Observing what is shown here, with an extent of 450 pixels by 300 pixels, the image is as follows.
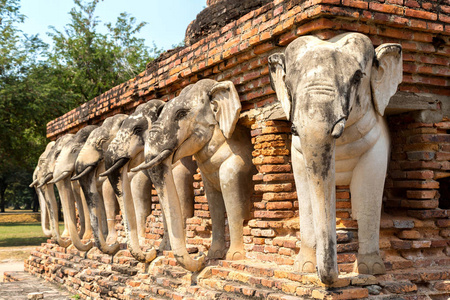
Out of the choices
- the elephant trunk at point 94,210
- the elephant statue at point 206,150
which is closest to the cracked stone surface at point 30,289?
the elephant trunk at point 94,210

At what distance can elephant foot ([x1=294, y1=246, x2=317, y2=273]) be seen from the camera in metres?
4.46

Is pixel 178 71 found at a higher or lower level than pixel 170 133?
higher

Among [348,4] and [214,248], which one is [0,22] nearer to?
[214,248]

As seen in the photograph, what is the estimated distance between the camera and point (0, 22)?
16.2 metres

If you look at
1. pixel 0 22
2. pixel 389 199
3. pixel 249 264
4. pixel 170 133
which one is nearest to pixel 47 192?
pixel 170 133

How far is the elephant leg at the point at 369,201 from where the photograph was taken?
4414 mm

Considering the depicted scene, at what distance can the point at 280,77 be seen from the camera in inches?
178

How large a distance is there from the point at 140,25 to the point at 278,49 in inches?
807

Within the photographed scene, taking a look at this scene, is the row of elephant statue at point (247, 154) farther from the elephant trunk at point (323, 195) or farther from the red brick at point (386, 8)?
the red brick at point (386, 8)

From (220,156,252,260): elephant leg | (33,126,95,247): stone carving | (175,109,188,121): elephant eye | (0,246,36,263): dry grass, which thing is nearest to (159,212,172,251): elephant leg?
(220,156,252,260): elephant leg

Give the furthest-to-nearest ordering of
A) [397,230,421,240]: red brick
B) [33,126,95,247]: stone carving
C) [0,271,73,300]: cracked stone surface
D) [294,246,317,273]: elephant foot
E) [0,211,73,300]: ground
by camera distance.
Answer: [33,126,95,247]: stone carving < [0,211,73,300]: ground < [0,271,73,300]: cracked stone surface < [397,230,421,240]: red brick < [294,246,317,273]: elephant foot

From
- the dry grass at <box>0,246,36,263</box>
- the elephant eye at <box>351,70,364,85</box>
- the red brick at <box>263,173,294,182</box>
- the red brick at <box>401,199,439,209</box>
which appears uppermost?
the elephant eye at <box>351,70,364,85</box>

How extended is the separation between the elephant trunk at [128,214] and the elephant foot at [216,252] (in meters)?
1.09

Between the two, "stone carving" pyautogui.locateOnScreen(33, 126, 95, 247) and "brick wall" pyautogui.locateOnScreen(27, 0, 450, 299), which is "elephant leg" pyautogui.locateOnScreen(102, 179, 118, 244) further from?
"brick wall" pyautogui.locateOnScreen(27, 0, 450, 299)
